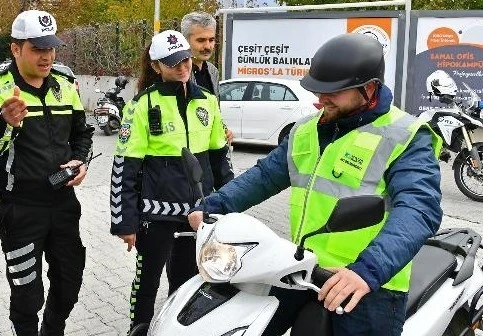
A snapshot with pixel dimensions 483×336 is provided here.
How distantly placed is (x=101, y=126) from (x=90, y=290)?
10690 millimetres

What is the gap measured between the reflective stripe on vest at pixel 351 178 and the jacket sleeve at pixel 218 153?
1.39 meters

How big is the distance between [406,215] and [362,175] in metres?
0.22

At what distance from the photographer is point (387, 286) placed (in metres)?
2.25

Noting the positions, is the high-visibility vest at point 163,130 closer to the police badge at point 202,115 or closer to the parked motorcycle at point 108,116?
the police badge at point 202,115

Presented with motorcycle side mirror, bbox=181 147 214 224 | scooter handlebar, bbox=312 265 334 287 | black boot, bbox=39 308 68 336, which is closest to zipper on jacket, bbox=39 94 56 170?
black boot, bbox=39 308 68 336

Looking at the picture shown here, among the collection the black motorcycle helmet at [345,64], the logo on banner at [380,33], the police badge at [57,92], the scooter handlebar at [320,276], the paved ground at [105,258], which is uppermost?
the logo on banner at [380,33]

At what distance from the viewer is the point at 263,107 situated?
12.7 metres

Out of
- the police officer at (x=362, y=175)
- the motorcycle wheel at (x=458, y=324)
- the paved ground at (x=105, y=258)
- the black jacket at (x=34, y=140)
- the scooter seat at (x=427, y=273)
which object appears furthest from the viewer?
the paved ground at (x=105, y=258)

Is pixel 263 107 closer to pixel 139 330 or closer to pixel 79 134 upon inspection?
pixel 79 134

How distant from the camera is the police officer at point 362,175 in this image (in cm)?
209

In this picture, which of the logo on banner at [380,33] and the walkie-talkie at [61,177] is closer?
the walkie-talkie at [61,177]

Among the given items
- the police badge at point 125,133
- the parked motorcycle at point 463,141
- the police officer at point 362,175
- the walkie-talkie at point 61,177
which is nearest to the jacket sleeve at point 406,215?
the police officer at point 362,175

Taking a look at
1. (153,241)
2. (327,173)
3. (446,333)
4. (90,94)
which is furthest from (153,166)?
(90,94)

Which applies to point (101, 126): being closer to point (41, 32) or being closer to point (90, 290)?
point (90, 290)
